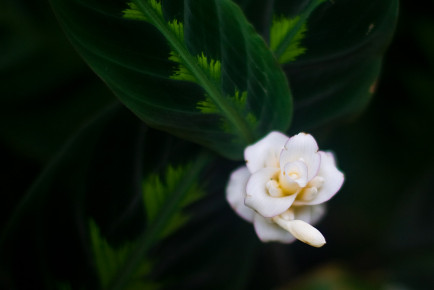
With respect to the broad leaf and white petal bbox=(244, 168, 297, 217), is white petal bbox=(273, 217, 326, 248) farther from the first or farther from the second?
the broad leaf

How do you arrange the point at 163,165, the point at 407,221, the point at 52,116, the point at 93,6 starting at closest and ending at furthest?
the point at 93,6
the point at 163,165
the point at 52,116
the point at 407,221

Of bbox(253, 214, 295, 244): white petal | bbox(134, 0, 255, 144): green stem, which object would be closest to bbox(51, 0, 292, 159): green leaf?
bbox(134, 0, 255, 144): green stem

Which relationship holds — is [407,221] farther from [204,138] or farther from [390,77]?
[204,138]

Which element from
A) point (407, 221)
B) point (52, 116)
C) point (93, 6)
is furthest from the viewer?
point (407, 221)

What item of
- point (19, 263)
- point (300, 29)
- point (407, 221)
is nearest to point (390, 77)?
point (407, 221)

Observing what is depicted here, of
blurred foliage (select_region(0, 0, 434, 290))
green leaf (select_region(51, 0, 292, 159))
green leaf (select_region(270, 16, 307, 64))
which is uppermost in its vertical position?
green leaf (select_region(51, 0, 292, 159))

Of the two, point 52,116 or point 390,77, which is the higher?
point 52,116

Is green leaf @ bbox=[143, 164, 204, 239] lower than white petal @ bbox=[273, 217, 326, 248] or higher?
lower
